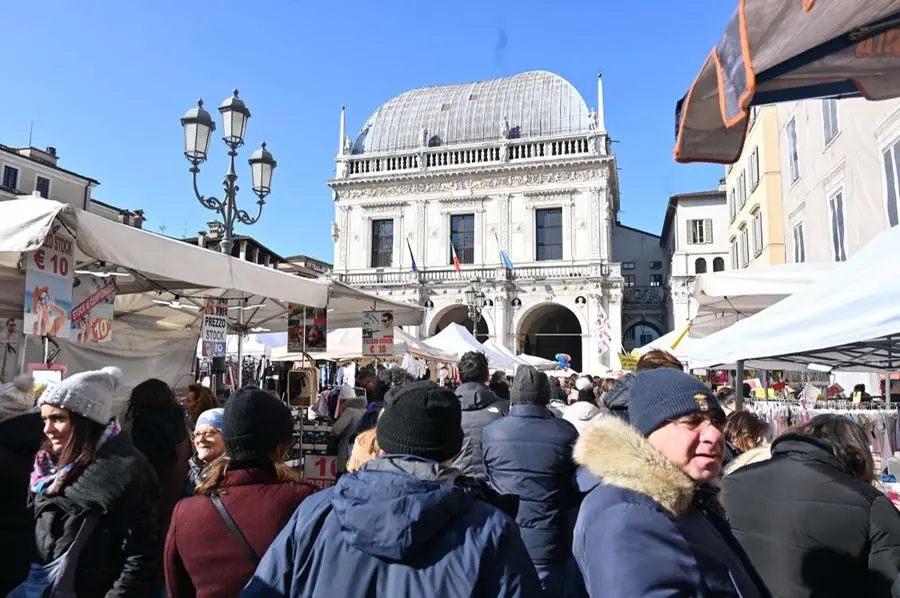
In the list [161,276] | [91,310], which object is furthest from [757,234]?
[91,310]

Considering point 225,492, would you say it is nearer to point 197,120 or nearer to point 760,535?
point 760,535

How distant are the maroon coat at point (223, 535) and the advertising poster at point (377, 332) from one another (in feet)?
21.1

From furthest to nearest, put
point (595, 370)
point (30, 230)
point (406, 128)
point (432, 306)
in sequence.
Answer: point (406, 128) < point (432, 306) < point (595, 370) < point (30, 230)

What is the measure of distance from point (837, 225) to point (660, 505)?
14.6 meters

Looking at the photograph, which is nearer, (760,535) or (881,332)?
(760,535)

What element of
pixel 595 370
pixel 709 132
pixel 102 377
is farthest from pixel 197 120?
pixel 595 370

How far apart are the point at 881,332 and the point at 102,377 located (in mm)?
3655

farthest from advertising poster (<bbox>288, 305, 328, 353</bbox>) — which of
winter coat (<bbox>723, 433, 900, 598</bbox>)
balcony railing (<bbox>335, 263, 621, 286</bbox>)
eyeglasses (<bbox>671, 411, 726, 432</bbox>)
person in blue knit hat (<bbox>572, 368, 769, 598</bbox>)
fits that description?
balcony railing (<bbox>335, 263, 621, 286</bbox>)

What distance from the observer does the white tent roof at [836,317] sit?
2.93 m

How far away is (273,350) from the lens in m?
13.5

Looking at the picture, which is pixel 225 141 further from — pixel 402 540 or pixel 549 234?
pixel 549 234

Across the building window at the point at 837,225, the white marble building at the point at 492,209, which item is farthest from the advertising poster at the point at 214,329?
the white marble building at the point at 492,209

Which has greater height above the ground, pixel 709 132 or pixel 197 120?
pixel 197 120

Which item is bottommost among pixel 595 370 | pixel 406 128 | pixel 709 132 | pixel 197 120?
pixel 595 370
